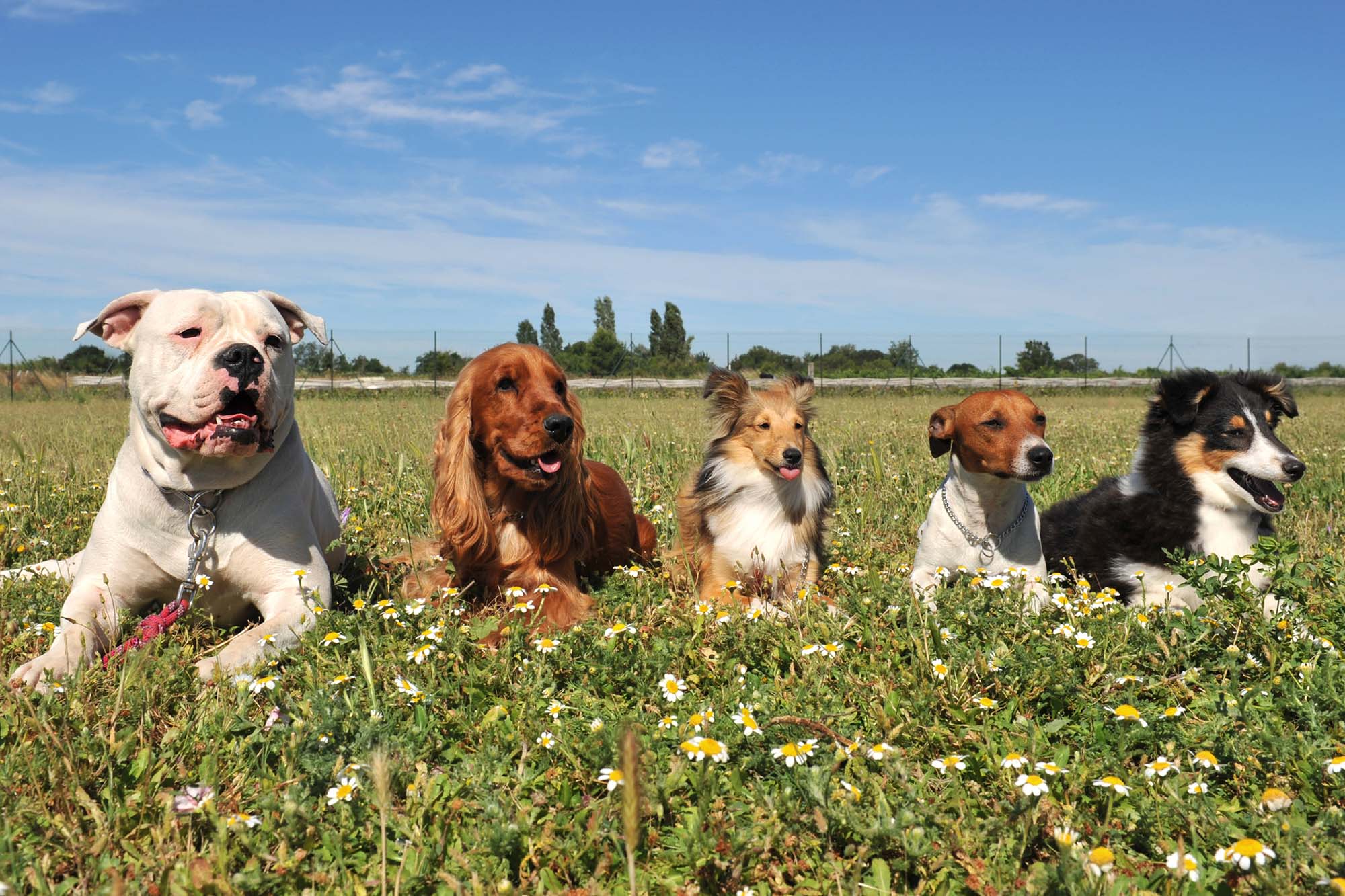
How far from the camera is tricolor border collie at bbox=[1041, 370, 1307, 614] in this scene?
454 cm

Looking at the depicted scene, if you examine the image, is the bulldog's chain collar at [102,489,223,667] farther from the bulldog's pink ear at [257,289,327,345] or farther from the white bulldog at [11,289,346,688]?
the bulldog's pink ear at [257,289,327,345]

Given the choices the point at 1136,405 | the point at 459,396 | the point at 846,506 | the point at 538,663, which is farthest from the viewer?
the point at 1136,405

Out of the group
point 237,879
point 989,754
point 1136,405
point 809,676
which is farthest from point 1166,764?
point 1136,405

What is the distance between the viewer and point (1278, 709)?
9.91 feet

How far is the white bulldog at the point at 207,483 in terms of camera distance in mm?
3484

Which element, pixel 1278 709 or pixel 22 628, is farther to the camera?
pixel 22 628

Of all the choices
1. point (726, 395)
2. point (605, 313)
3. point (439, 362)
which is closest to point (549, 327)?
point (605, 313)

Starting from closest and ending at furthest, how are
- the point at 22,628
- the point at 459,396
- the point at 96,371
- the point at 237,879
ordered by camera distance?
the point at 237,879 < the point at 22,628 < the point at 459,396 < the point at 96,371

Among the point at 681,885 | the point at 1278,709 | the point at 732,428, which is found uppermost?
the point at 732,428

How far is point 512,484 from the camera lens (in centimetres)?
460

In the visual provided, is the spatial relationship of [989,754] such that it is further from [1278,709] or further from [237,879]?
[237,879]

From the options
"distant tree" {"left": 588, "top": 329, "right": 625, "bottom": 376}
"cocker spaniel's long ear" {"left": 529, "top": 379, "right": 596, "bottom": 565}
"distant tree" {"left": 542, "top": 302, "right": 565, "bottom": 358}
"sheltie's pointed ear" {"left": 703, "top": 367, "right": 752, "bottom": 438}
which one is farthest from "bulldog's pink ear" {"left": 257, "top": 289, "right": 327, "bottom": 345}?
"distant tree" {"left": 542, "top": 302, "right": 565, "bottom": 358}

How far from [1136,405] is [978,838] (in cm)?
2555

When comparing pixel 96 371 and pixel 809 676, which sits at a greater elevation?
pixel 96 371
